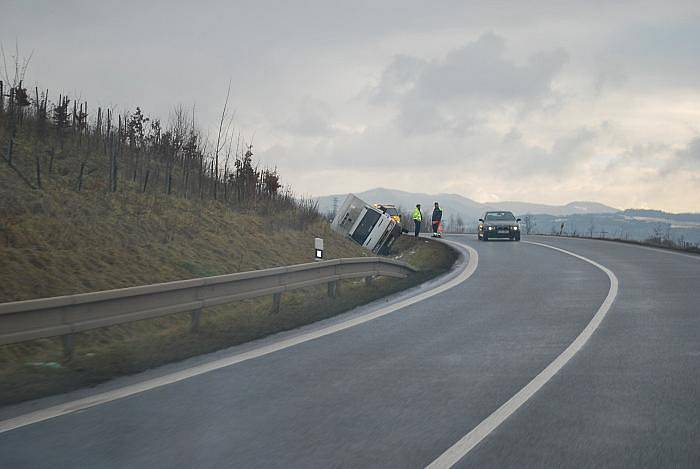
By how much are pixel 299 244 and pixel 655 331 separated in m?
19.7

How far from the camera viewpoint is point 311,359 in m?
8.54

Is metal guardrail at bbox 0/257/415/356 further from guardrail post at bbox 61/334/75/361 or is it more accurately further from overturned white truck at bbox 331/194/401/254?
overturned white truck at bbox 331/194/401/254

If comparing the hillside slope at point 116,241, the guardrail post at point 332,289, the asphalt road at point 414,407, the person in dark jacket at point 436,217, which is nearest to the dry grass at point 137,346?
the guardrail post at point 332,289

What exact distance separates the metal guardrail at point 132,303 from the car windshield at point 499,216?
92.5 ft

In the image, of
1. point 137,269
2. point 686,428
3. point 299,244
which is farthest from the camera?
point 299,244

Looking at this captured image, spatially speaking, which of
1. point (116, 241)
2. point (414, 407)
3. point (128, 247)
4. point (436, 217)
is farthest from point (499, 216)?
point (414, 407)

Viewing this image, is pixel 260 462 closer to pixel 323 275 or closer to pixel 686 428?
pixel 686 428

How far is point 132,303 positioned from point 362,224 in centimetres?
2803

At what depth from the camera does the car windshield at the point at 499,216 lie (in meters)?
40.7

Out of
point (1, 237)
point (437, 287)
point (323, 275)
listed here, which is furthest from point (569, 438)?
point (1, 237)

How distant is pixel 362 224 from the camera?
121 ft

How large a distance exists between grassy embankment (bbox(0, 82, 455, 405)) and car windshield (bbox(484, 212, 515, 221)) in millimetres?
7390

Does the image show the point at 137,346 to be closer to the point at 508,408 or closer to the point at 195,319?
the point at 195,319

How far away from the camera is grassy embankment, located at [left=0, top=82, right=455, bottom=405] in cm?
923
